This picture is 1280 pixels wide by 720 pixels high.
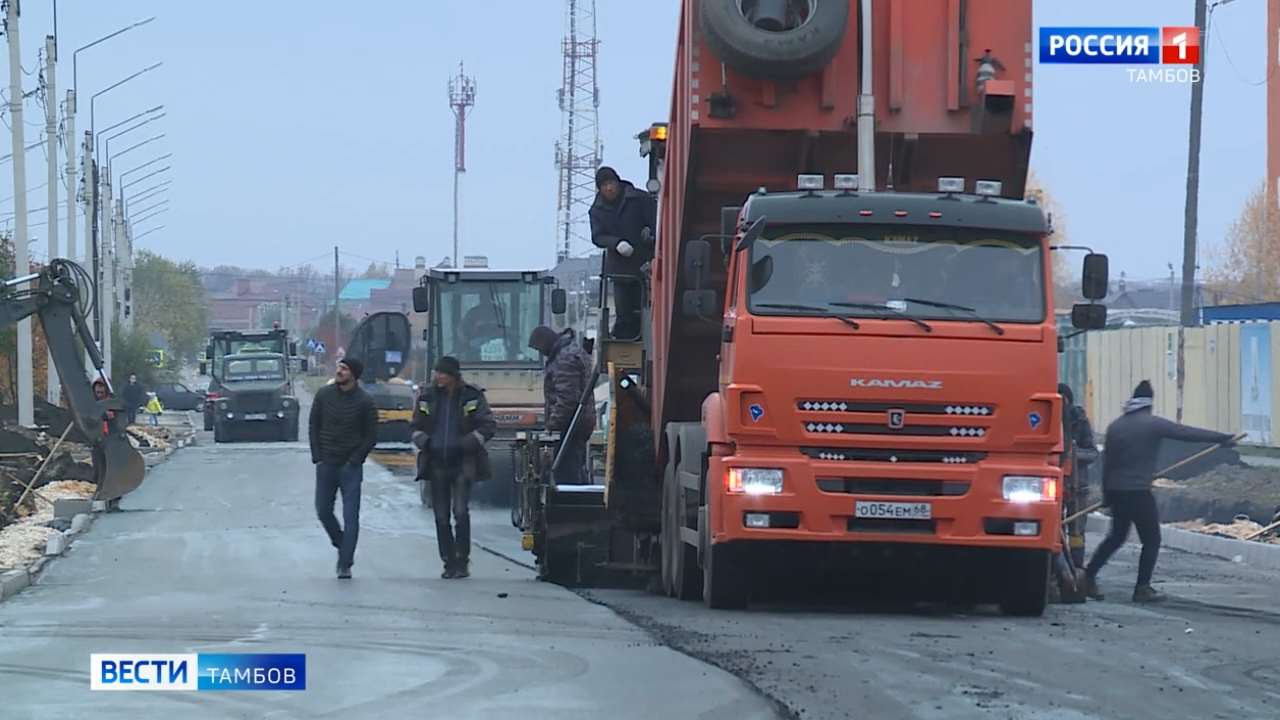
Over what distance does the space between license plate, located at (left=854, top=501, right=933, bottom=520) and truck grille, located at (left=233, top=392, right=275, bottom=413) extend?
42255 mm

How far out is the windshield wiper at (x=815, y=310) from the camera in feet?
41.7

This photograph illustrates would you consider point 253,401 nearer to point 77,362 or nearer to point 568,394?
point 77,362

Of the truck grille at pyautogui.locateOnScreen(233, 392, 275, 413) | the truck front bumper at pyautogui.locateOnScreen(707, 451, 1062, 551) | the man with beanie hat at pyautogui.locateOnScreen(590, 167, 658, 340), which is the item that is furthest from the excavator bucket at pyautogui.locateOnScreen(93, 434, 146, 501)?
the truck grille at pyautogui.locateOnScreen(233, 392, 275, 413)

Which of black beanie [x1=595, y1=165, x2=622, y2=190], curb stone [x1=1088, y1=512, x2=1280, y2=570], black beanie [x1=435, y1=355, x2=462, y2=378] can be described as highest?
black beanie [x1=595, y1=165, x2=622, y2=190]

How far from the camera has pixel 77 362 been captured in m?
25.8

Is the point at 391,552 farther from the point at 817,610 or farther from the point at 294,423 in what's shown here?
the point at 294,423

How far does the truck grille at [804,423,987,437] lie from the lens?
41.7 feet

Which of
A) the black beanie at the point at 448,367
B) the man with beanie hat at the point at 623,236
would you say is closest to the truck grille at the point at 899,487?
the man with beanie hat at the point at 623,236

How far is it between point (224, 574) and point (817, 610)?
20.0 ft

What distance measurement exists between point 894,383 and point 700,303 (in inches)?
56.7

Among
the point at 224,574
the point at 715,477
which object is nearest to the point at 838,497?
the point at 715,477

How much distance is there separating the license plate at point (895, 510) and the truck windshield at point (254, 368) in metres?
43.3

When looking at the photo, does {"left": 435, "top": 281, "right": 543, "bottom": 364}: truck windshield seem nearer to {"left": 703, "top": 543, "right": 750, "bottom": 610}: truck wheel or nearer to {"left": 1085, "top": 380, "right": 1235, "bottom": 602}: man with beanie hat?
{"left": 1085, "top": 380, "right": 1235, "bottom": 602}: man with beanie hat

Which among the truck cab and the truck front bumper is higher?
the truck front bumper
